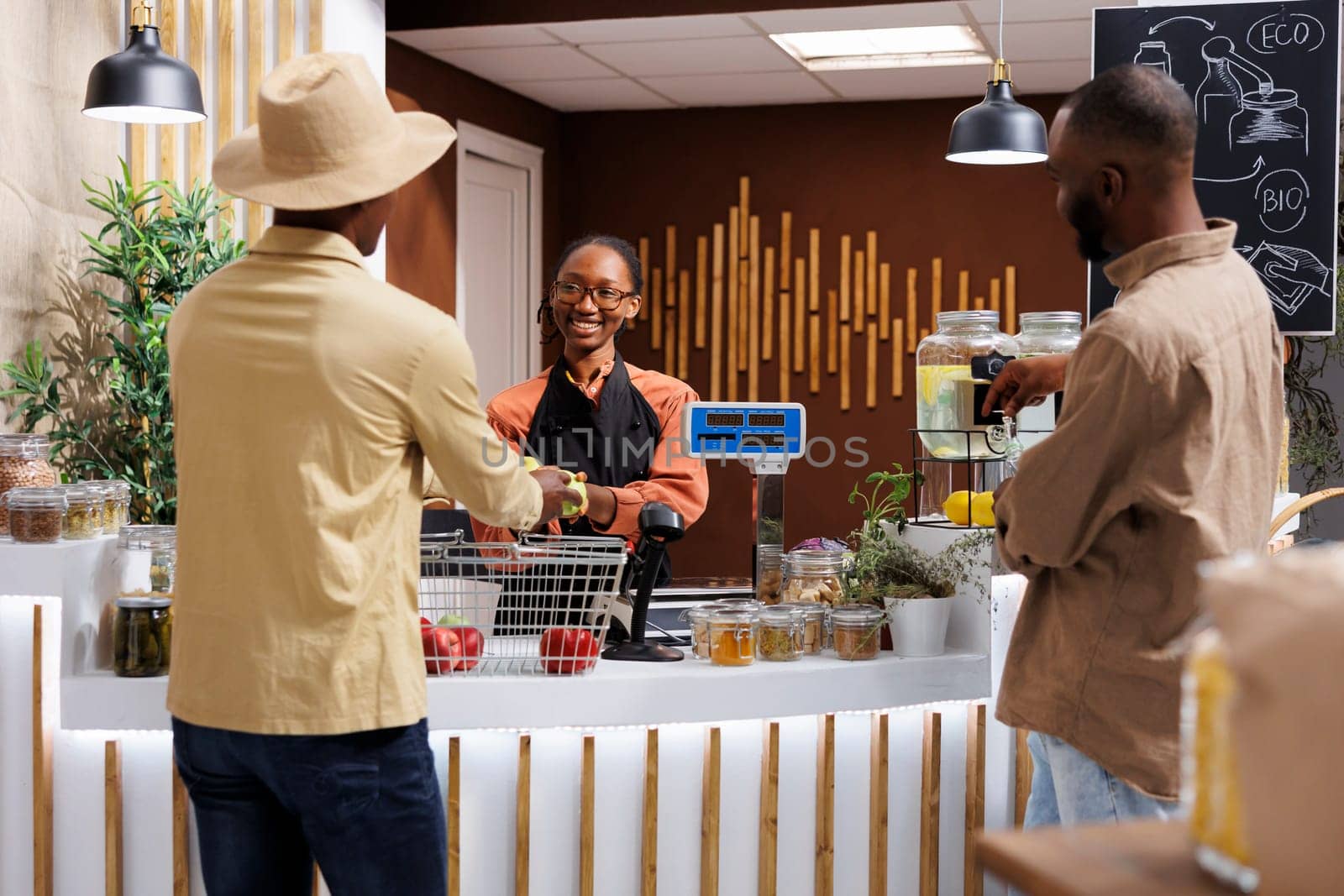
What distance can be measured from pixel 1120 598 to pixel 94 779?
185 centimetres

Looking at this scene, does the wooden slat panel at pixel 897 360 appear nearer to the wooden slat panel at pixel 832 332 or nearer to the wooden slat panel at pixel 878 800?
the wooden slat panel at pixel 832 332

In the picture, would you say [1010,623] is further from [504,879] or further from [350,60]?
[350,60]

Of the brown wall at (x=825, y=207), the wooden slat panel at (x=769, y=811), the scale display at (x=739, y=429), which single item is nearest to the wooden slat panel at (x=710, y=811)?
the wooden slat panel at (x=769, y=811)

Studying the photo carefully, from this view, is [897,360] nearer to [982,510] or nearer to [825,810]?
[982,510]

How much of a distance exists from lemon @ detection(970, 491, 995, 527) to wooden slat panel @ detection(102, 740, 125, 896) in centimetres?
164

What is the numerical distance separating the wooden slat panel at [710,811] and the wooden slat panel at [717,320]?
16.0ft

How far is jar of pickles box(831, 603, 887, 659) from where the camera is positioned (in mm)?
2488

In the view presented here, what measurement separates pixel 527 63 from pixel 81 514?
4.27 metres

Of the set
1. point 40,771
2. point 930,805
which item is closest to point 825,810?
point 930,805

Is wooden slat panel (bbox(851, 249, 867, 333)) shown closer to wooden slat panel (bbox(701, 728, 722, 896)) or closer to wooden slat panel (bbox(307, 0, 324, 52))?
wooden slat panel (bbox(307, 0, 324, 52))

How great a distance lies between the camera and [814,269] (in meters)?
7.16

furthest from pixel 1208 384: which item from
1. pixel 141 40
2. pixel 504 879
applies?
pixel 141 40

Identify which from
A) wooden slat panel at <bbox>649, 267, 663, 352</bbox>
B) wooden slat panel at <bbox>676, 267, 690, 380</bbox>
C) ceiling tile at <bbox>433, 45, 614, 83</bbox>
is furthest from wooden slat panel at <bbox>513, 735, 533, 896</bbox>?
wooden slat panel at <bbox>649, 267, 663, 352</bbox>

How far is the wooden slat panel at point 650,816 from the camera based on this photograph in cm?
240
